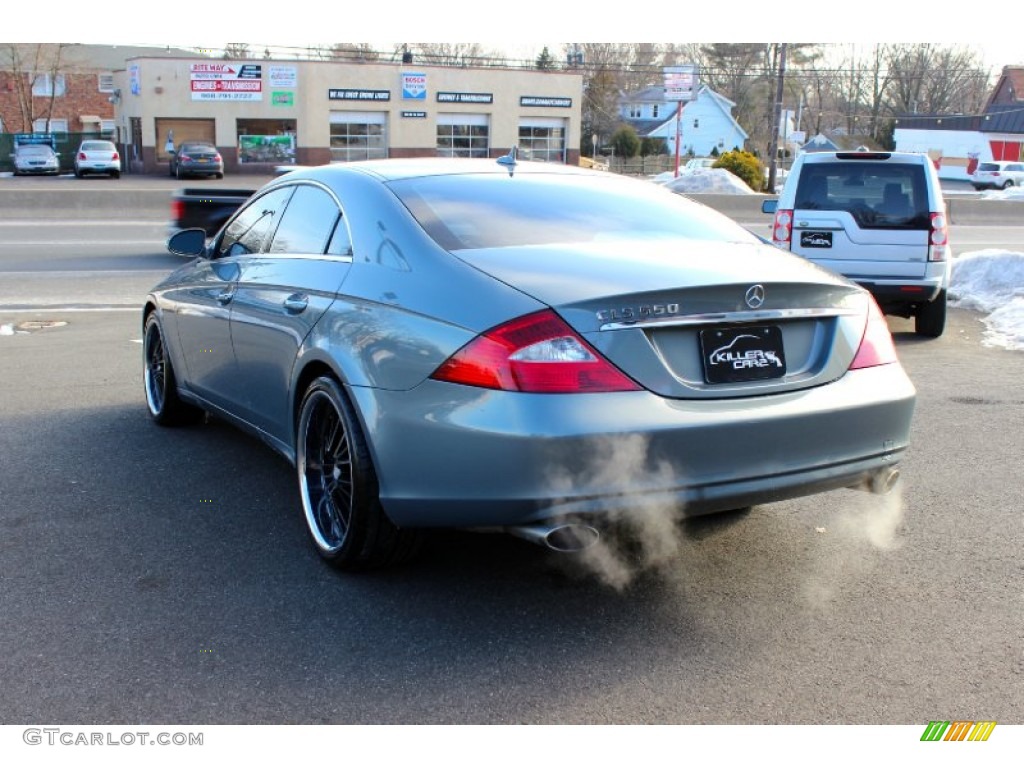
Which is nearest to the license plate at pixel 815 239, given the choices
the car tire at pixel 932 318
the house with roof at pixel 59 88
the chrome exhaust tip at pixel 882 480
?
the car tire at pixel 932 318

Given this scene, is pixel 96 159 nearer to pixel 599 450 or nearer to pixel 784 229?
pixel 784 229

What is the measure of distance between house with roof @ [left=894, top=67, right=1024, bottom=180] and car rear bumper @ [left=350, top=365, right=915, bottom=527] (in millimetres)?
74206

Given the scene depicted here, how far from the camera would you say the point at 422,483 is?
364cm

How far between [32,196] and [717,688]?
26345 mm

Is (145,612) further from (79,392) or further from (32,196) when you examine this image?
(32,196)

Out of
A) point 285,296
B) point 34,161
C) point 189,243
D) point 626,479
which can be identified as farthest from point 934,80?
point 626,479

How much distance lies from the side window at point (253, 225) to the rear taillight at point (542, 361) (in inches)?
86.3

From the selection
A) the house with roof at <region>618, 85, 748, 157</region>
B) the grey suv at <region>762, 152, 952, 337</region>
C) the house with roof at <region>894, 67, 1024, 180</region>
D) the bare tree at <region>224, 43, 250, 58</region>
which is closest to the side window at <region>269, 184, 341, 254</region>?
the grey suv at <region>762, 152, 952, 337</region>

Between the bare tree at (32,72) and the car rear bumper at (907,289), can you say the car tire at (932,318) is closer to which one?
the car rear bumper at (907,289)

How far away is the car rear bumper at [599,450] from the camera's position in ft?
11.2

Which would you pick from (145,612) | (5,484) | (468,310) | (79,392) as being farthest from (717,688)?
(79,392)

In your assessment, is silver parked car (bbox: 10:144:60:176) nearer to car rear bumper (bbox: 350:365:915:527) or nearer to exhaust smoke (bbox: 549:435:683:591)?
car rear bumper (bbox: 350:365:915:527)

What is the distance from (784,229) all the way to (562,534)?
7773mm

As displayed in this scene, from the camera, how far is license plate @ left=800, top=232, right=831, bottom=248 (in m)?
10.3
